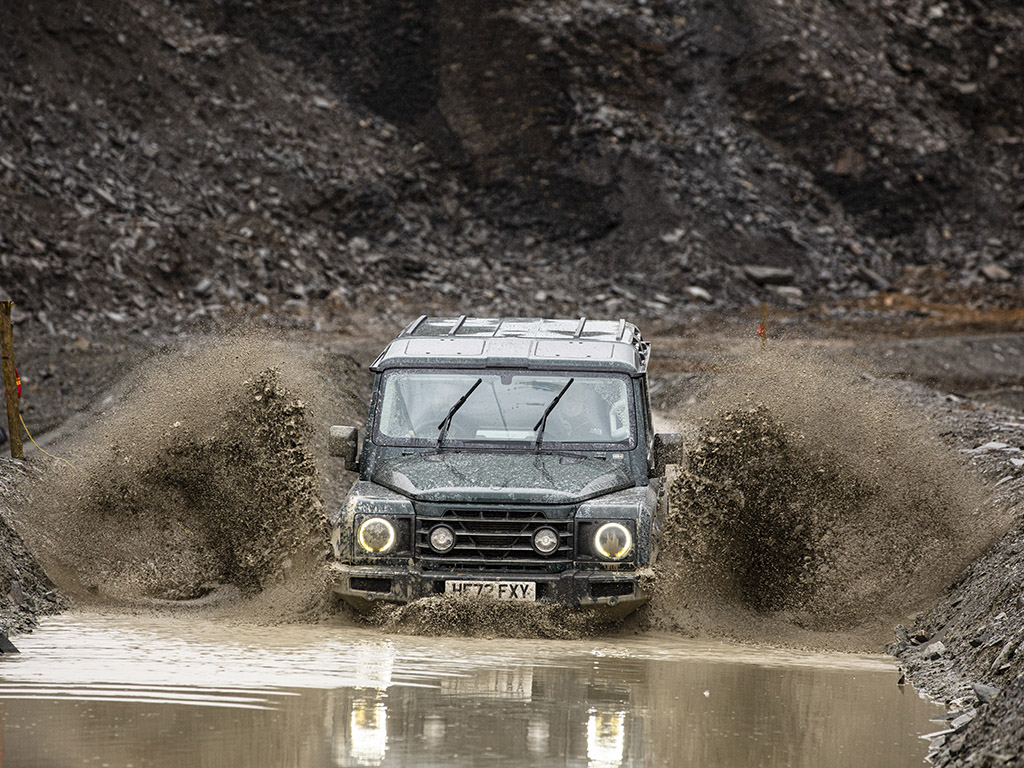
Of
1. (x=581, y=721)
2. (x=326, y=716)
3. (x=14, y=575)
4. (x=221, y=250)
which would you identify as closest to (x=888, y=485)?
(x=581, y=721)

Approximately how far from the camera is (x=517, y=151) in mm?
37188

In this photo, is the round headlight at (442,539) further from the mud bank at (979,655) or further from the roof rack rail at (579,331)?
the mud bank at (979,655)

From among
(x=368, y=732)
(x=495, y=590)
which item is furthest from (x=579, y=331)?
(x=368, y=732)

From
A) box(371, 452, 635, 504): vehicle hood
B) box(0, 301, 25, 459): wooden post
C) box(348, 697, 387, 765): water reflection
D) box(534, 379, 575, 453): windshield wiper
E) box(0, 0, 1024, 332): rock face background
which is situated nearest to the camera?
box(348, 697, 387, 765): water reflection

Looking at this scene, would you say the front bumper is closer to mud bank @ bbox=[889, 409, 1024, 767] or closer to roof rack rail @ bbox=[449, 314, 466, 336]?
mud bank @ bbox=[889, 409, 1024, 767]

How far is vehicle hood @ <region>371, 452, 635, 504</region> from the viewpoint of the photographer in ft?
27.7

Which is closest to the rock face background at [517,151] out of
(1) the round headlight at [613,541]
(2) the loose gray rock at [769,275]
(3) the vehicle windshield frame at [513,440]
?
(2) the loose gray rock at [769,275]

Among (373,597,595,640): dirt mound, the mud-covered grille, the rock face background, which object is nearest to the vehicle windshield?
the mud-covered grille

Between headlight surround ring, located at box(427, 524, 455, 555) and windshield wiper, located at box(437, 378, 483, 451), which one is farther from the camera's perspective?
windshield wiper, located at box(437, 378, 483, 451)

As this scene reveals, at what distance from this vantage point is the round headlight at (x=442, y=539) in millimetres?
8406

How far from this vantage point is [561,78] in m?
37.5

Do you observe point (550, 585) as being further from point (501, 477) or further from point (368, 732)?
point (368, 732)

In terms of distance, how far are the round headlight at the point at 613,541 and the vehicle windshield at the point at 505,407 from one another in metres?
0.93

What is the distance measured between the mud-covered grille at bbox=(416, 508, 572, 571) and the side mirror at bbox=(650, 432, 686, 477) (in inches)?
40.7
